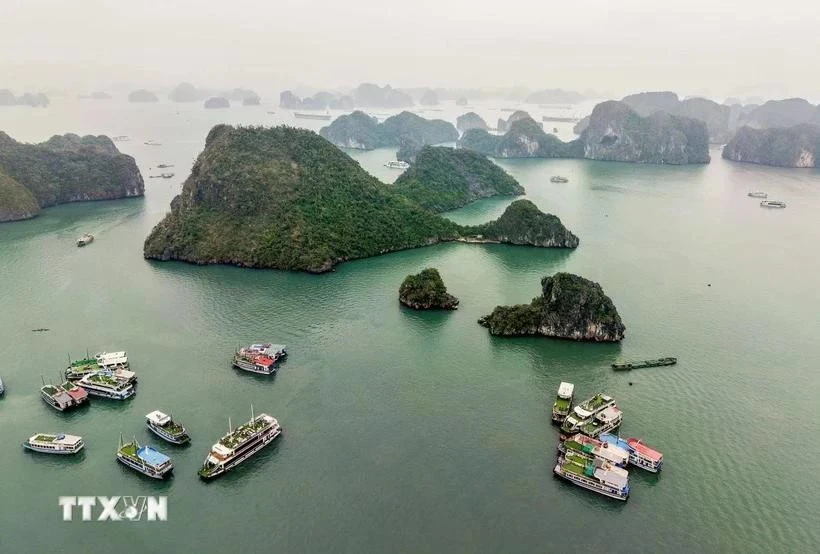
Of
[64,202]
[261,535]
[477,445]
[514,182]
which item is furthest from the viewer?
[514,182]

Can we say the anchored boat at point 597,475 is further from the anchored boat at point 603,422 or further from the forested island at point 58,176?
Answer: the forested island at point 58,176

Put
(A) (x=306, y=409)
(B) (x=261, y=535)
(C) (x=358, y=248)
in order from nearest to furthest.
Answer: (B) (x=261, y=535), (A) (x=306, y=409), (C) (x=358, y=248)

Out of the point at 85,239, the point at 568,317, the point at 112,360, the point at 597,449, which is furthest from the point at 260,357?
the point at 85,239

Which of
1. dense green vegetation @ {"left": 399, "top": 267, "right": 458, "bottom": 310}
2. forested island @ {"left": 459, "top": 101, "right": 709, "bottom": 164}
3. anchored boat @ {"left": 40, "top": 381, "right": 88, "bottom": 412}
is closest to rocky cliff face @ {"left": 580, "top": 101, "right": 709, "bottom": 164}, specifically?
forested island @ {"left": 459, "top": 101, "right": 709, "bottom": 164}

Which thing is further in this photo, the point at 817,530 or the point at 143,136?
the point at 143,136

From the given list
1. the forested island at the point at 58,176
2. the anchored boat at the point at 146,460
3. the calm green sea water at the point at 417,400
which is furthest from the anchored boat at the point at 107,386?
the forested island at the point at 58,176

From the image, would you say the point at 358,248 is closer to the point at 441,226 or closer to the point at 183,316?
the point at 441,226

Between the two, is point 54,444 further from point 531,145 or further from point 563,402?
point 531,145

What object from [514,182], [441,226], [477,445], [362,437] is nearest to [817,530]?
[477,445]
